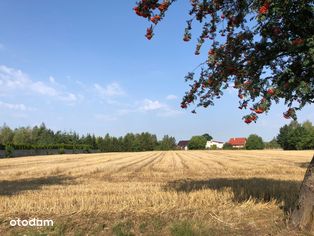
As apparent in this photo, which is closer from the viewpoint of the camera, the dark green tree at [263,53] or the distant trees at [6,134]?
the dark green tree at [263,53]

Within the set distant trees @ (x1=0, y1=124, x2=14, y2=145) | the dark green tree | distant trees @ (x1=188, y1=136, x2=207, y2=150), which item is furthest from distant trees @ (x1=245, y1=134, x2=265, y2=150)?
the dark green tree

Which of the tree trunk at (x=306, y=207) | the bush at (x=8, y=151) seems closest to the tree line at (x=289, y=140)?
the bush at (x=8, y=151)

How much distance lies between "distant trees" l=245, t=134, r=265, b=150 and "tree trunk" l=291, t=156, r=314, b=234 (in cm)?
13562

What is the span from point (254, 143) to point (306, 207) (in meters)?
137

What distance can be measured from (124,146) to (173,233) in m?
130

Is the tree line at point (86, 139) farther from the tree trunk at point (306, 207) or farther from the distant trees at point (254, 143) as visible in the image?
the tree trunk at point (306, 207)

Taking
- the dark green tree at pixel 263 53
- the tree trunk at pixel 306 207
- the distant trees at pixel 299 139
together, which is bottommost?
the tree trunk at pixel 306 207

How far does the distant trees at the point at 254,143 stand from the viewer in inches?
5507

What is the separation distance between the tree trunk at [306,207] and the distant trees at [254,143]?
445 ft

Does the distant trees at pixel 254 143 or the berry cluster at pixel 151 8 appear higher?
the distant trees at pixel 254 143

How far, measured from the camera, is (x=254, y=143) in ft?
463

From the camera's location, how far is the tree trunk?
7766 millimetres

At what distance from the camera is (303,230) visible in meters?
7.76

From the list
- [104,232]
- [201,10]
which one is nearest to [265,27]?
[201,10]
